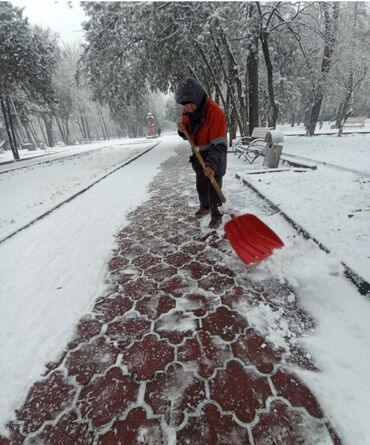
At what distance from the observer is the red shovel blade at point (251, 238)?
2791 mm

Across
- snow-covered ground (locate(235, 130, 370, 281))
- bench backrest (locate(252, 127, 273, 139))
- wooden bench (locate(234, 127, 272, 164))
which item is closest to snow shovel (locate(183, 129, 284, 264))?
snow-covered ground (locate(235, 130, 370, 281))

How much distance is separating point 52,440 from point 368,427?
1.77 metres

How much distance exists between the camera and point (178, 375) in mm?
1741

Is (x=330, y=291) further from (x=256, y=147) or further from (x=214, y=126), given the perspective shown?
(x=256, y=147)

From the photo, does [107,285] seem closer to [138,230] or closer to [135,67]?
[138,230]

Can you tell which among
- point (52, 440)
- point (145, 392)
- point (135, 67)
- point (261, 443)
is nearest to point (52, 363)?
point (52, 440)

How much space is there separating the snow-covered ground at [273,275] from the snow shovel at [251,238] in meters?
0.16

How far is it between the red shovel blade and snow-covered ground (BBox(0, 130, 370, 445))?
158 mm

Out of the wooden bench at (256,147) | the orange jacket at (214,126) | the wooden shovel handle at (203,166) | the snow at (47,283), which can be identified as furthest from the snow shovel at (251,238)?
the wooden bench at (256,147)

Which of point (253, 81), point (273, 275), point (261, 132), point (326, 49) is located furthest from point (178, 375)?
point (326, 49)

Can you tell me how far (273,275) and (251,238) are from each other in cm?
55

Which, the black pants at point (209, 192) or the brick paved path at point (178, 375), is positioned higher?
the black pants at point (209, 192)

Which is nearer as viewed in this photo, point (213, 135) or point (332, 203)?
point (213, 135)

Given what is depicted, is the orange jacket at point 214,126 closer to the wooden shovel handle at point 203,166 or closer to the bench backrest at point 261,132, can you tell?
the wooden shovel handle at point 203,166
